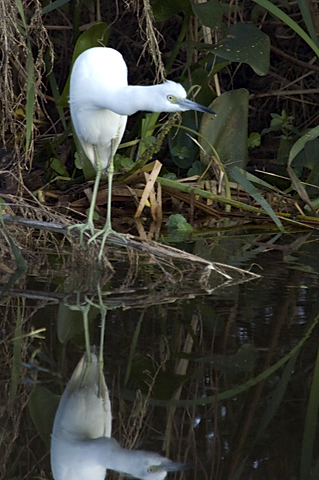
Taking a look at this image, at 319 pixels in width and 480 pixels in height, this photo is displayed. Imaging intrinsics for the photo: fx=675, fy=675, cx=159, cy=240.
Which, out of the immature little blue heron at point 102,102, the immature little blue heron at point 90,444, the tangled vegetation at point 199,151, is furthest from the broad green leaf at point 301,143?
the immature little blue heron at point 90,444

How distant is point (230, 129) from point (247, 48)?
370mm

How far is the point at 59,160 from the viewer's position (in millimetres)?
3080

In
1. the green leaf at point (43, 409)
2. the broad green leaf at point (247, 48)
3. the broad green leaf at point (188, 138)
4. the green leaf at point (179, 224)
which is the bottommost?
the green leaf at point (179, 224)

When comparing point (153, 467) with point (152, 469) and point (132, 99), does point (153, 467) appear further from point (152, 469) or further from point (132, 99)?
point (132, 99)

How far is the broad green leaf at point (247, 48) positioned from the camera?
106 inches

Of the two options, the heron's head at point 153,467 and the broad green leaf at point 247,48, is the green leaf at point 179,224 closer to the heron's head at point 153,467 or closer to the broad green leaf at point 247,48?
the broad green leaf at point 247,48

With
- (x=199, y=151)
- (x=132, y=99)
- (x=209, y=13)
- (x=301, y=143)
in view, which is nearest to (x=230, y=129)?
(x=199, y=151)

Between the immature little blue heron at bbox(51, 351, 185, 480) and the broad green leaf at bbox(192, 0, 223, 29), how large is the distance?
186 centimetres

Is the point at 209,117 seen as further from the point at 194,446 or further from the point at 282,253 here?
the point at 194,446

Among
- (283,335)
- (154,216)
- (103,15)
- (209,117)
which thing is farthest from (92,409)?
(103,15)

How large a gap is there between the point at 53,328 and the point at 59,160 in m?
1.75

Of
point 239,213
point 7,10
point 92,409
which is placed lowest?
point 239,213

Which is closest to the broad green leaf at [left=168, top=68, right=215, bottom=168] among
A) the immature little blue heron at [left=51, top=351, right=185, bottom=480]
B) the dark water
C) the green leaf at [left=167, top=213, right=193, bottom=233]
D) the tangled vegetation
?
the tangled vegetation

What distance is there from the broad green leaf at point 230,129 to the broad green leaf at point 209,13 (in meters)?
0.35
